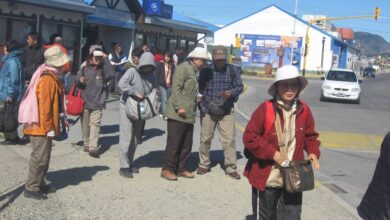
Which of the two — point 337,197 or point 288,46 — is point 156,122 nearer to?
point 337,197

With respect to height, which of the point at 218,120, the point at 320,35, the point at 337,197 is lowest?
the point at 337,197

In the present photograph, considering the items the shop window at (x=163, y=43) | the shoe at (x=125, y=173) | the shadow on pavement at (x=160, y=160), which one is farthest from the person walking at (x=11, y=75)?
the shop window at (x=163, y=43)

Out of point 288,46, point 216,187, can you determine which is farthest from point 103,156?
point 288,46

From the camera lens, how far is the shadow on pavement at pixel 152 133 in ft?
36.0

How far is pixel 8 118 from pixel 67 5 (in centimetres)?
825

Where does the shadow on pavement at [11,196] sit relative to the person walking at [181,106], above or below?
below

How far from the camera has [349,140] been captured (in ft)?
42.2

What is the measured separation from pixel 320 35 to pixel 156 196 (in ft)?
214

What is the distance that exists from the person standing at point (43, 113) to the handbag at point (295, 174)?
103 inches

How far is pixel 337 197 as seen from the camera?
7.21 meters

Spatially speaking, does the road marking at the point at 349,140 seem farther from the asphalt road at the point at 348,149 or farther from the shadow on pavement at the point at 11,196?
the shadow on pavement at the point at 11,196

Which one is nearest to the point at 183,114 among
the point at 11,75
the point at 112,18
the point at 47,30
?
the point at 11,75

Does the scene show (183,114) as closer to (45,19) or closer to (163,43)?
(45,19)

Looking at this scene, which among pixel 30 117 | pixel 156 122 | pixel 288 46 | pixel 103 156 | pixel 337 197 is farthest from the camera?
pixel 288 46
